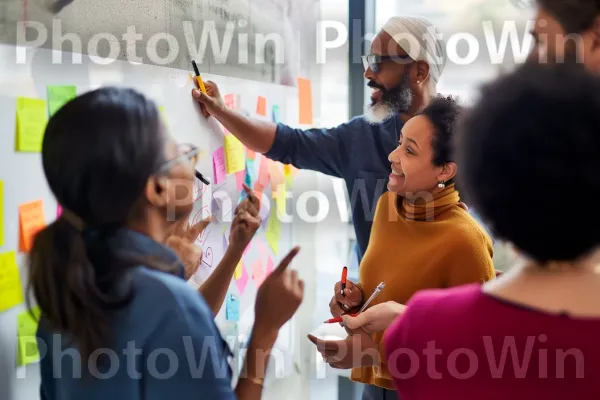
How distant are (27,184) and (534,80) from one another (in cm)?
90

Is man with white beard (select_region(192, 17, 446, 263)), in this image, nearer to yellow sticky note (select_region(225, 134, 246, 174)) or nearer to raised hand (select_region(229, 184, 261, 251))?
yellow sticky note (select_region(225, 134, 246, 174))

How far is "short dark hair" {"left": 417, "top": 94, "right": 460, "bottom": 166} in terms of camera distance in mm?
1503

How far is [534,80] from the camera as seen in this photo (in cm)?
74

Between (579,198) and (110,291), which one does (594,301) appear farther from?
(110,291)

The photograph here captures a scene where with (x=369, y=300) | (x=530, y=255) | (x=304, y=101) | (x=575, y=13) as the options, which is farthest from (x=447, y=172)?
(x=304, y=101)

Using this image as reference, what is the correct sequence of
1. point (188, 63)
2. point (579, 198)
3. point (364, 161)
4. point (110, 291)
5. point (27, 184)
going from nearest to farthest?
1. point (579, 198)
2. point (110, 291)
3. point (27, 184)
4. point (188, 63)
5. point (364, 161)

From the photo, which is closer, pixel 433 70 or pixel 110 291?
pixel 110 291

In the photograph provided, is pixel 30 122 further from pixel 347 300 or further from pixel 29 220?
pixel 347 300

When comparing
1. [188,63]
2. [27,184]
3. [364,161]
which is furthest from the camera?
[364,161]

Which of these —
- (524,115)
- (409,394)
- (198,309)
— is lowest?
(409,394)

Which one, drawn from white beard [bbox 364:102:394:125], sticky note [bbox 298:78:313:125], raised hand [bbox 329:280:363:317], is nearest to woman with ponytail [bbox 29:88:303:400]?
raised hand [bbox 329:280:363:317]

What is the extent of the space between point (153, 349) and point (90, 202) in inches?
9.1

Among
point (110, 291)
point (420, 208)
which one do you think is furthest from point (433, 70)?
point (110, 291)

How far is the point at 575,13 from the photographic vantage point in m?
1.10
